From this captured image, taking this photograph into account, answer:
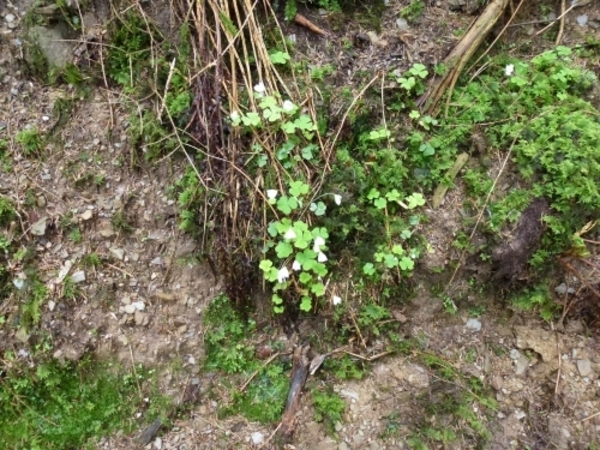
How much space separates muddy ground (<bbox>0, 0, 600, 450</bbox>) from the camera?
2975 millimetres

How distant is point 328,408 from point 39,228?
7.06 ft

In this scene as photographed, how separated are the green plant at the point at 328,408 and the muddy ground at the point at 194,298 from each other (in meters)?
0.05

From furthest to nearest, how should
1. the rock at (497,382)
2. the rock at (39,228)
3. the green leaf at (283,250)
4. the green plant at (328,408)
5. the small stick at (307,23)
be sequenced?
the small stick at (307,23) → the rock at (39,228) → the rock at (497,382) → the green plant at (328,408) → the green leaf at (283,250)

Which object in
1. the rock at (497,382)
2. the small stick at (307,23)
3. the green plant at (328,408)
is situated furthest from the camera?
the small stick at (307,23)

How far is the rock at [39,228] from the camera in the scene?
317cm

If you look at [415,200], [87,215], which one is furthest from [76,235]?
[415,200]

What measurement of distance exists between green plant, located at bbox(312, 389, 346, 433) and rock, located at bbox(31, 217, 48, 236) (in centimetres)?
201

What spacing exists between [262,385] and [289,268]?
2.57 ft

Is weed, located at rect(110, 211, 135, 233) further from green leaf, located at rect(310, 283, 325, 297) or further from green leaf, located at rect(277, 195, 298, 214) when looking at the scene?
green leaf, located at rect(310, 283, 325, 297)

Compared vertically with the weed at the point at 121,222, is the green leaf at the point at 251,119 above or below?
above

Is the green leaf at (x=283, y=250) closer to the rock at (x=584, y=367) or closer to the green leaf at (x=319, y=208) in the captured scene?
the green leaf at (x=319, y=208)

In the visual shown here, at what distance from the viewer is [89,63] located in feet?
11.1

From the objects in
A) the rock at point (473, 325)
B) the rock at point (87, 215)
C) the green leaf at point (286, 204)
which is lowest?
the rock at point (473, 325)

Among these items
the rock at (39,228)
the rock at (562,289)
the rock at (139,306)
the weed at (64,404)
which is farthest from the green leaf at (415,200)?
the rock at (39,228)
